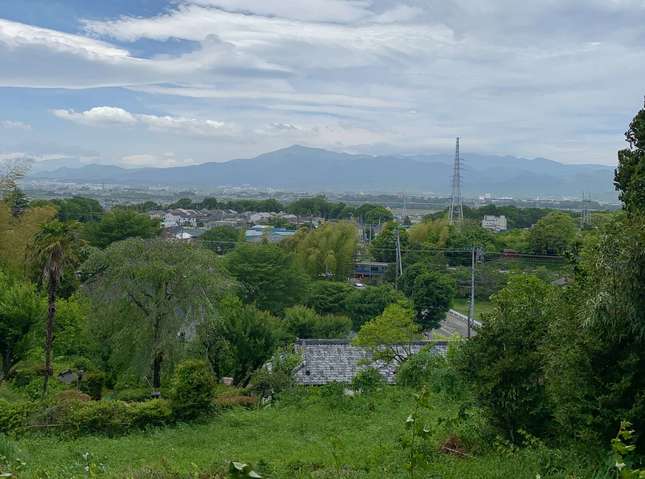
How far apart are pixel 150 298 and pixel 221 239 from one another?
33.1 metres

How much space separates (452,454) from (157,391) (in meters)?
8.15

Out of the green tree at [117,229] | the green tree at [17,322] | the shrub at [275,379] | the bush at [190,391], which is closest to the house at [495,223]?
the green tree at [117,229]

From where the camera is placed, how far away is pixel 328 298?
30.8 metres

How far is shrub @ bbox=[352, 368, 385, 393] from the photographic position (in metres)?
12.9

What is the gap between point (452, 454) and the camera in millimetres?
7418

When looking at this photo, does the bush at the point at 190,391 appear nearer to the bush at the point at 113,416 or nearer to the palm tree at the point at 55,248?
the bush at the point at 113,416

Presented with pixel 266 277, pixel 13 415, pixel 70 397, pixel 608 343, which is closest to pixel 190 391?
pixel 70 397

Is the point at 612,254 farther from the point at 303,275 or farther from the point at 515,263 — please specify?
the point at 515,263

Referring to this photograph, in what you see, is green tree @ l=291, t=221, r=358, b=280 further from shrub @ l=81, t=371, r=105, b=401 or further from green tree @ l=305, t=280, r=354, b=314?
shrub @ l=81, t=371, r=105, b=401

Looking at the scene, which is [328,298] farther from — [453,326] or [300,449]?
[300,449]

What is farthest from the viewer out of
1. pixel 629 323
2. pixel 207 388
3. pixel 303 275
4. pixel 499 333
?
pixel 303 275

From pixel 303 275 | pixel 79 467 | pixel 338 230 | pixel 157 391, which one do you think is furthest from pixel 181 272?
pixel 338 230

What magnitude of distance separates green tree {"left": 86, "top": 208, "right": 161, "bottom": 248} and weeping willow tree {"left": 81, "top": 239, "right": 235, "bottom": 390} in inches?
772

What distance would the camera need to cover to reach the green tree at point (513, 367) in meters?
7.16
